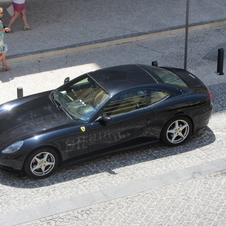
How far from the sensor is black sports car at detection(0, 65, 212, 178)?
27.2 ft

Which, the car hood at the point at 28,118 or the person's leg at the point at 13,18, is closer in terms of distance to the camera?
the car hood at the point at 28,118

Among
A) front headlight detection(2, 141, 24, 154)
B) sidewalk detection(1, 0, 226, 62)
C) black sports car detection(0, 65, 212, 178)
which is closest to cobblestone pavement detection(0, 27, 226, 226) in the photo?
black sports car detection(0, 65, 212, 178)

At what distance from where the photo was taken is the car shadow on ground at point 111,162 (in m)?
8.39

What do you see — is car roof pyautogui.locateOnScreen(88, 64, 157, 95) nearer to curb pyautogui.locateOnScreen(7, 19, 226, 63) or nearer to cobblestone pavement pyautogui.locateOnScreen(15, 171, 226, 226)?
cobblestone pavement pyautogui.locateOnScreen(15, 171, 226, 226)

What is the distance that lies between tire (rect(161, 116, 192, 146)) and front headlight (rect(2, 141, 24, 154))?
8.66 feet

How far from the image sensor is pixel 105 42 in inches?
566

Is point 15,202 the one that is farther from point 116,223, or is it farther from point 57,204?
point 116,223

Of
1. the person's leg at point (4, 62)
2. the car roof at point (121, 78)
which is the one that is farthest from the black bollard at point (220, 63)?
the person's leg at point (4, 62)

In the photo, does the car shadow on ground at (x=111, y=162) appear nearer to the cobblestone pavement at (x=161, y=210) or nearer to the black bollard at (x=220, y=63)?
the cobblestone pavement at (x=161, y=210)

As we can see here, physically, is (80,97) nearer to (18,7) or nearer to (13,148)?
(13,148)

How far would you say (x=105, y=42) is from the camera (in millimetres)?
14375

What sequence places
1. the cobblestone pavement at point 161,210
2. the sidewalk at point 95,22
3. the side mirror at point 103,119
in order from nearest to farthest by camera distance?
the cobblestone pavement at point 161,210 → the side mirror at point 103,119 → the sidewalk at point 95,22

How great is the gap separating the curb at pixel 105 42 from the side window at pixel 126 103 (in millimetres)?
5463

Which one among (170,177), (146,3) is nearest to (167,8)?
(146,3)
